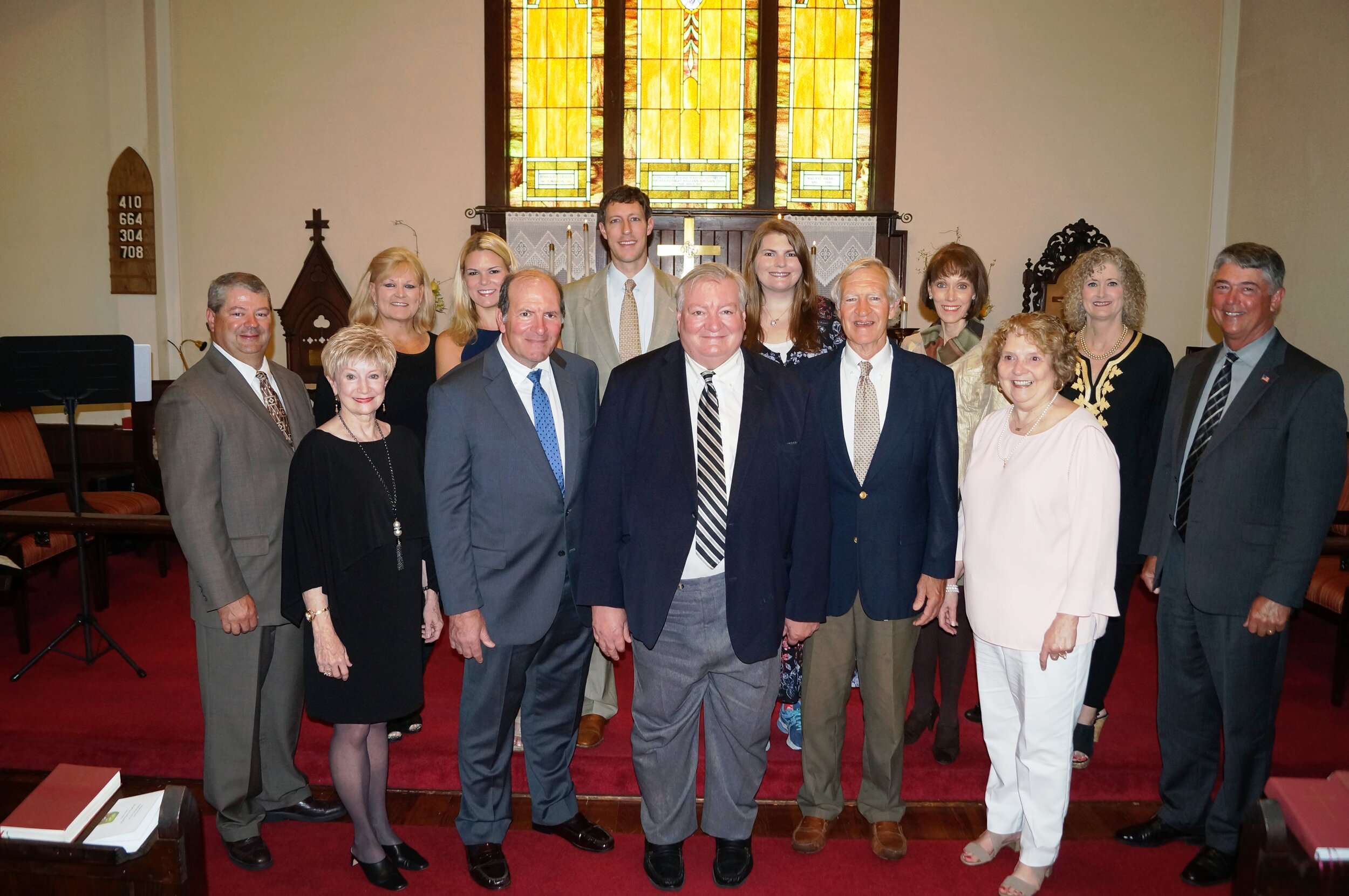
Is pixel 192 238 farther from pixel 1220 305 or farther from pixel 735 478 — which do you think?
pixel 1220 305

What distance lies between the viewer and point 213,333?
2.74 meters

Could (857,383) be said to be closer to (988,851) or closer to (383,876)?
(988,851)

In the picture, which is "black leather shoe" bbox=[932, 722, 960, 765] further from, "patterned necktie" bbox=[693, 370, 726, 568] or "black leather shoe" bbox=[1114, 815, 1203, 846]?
"patterned necktie" bbox=[693, 370, 726, 568]

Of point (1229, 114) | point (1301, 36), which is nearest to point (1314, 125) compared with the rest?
point (1301, 36)

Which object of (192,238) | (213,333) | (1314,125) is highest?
(1314,125)

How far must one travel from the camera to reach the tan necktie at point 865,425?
8.46ft

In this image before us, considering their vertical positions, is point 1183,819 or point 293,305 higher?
point 293,305

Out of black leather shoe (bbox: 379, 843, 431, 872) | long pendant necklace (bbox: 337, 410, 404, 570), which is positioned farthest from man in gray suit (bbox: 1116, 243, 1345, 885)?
long pendant necklace (bbox: 337, 410, 404, 570)

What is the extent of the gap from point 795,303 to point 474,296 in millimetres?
1192

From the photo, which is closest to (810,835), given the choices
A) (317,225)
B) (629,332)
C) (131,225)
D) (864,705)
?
(864,705)

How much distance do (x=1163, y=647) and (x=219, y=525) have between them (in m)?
2.90

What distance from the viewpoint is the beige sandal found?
2.68 metres

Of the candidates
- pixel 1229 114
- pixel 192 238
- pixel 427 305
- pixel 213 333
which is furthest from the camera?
pixel 192 238

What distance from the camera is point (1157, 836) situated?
2793 millimetres
